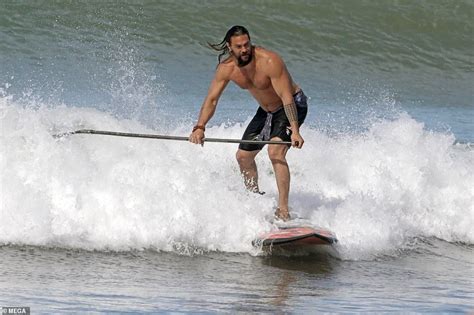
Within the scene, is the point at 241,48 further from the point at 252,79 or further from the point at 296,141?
the point at 296,141

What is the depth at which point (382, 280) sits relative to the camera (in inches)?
312

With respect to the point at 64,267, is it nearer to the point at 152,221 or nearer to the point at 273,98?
the point at 152,221

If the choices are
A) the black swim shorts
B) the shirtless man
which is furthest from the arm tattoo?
the black swim shorts

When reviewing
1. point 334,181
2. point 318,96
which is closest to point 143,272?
point 334,181

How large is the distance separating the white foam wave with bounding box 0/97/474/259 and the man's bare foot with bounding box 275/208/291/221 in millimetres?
99

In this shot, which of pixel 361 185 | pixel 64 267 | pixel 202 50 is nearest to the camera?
pixel 64 267

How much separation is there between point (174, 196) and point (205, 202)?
0.89 ft

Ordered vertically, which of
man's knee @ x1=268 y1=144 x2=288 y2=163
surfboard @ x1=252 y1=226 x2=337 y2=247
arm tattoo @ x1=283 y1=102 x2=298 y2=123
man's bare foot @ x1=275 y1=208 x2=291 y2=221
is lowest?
surfboard @ x1=252 y1=226 x2=337 y2=247

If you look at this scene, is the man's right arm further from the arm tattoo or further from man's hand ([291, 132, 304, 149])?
man's hand ([291, 132, 304, 149])

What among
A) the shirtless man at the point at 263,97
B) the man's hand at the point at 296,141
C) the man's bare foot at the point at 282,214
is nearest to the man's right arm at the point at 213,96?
the shirtless man at the point at 263,97

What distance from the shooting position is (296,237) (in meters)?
8.44

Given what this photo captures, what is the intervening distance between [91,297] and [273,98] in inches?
109

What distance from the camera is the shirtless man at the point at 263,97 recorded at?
27.6 ft

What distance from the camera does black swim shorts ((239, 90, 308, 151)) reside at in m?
8.72
